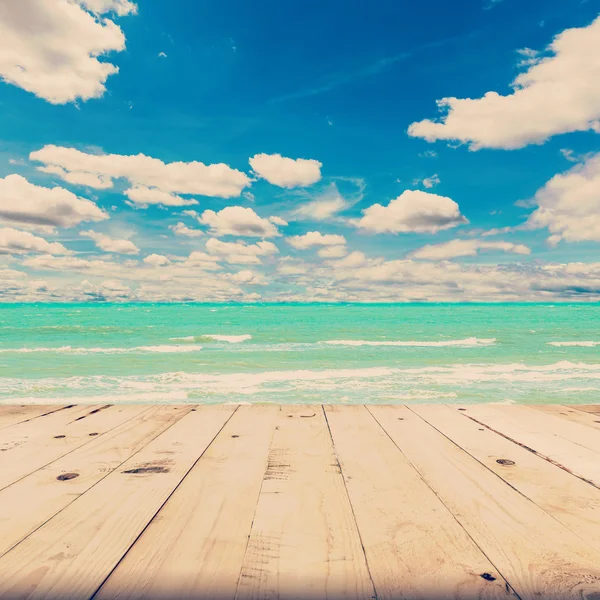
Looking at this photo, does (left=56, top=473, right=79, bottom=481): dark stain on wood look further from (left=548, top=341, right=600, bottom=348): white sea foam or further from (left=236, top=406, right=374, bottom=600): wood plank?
(left=548, top=341, right=600, bottom=348): white sea foam

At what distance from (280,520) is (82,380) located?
10607 millimetres

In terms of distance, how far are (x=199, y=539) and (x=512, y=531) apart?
1.19m

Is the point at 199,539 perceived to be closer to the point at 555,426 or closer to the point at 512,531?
the point at 512,531

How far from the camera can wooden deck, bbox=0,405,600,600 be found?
133 centimetres

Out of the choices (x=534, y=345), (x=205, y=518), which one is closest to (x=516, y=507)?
(x=205, y=518)

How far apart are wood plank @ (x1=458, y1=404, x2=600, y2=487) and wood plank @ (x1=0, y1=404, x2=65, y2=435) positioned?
142 inches

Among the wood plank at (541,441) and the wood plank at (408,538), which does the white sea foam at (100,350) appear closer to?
the wood plank at (541,441)

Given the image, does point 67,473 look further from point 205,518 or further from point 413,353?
point 413,353

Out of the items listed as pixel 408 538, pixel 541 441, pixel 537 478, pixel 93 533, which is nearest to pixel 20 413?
pixel 93 533

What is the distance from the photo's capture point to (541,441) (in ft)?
9.41

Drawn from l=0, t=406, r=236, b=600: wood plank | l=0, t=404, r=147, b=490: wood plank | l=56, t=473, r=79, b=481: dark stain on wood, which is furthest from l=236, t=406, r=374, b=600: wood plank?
→ l=0, t=404, r=147, b=490: wood plank

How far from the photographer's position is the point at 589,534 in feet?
5.37

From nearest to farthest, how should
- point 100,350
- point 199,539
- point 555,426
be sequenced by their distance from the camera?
1. point 199,539
2. point 555,426
3. point 100,350

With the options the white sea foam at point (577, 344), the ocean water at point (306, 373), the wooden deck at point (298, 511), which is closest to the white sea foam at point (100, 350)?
the ocean water at point (306, 373)
